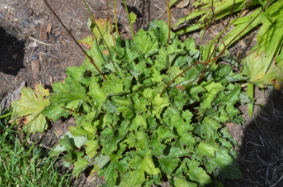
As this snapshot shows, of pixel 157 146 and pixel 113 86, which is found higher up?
pixel 113 86

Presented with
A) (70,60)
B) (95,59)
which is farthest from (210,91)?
(70,60)

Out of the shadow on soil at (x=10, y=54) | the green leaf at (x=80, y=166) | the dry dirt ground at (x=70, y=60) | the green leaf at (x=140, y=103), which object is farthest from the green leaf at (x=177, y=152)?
the shadow on soil at (x=10, y=54)

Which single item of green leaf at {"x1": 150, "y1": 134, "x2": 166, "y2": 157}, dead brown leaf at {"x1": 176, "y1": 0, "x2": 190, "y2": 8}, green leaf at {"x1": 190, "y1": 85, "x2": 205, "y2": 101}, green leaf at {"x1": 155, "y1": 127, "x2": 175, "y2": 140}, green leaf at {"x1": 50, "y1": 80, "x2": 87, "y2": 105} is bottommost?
green leaf at {"x1": 150, "y1": 134, "x2": 166, "y2": 157}

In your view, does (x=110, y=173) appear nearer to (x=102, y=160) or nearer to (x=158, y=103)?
(x=102, y=160)

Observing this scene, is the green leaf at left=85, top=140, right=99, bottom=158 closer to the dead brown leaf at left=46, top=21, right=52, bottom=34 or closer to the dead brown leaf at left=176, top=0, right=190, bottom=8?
the dead brown leaf at left=46, top=21, right=52, bottom=34

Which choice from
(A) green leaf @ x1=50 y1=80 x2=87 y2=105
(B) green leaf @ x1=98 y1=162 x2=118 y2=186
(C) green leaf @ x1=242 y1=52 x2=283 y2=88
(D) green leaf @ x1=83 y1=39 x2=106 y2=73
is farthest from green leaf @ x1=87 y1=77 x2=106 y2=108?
(C) green leaf @ x1=242 y1=52 x2=283 y2=88

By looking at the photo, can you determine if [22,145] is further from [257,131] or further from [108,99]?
[257,131]

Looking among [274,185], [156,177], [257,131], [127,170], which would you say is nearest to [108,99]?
[127,170]
